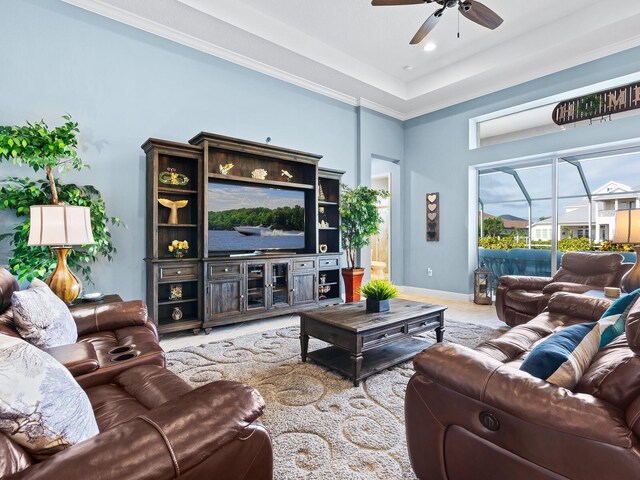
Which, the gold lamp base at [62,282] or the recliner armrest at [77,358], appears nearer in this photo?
the recliner armrest at [77,358]

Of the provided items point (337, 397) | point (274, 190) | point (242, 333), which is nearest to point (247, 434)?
point (337, 397)

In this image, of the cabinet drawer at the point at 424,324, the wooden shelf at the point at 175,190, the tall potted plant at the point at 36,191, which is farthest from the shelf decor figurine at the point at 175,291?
the cabinet drawer at the point at 424,324

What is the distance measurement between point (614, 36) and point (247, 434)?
568 cm

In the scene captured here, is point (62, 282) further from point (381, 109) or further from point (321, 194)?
point (381, 109)

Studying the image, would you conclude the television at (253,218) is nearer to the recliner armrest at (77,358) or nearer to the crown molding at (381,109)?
the crown molding at (381,109)

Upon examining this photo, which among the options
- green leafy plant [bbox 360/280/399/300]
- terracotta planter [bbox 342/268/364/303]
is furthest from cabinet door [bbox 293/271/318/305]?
green leafy plant [bbox 360/280/399/300]

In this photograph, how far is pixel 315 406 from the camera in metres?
2.17

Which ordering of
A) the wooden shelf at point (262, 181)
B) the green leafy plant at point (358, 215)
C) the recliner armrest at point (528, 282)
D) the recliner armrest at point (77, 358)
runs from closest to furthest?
the recliner armrest at point (77, 358) < the recliner armrest at point (528, 282) < the wooden shelf at point (262, 181) < the green leafy plant at point (358, 215)

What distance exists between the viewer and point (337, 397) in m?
2.29

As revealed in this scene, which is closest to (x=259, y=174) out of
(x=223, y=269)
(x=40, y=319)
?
A: (x=223, y=269)

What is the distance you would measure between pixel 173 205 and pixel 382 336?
2.78m

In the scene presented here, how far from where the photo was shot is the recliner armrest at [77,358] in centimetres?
140

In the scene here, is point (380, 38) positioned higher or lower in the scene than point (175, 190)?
higher

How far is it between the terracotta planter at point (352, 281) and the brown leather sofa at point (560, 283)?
77.3 inches
